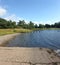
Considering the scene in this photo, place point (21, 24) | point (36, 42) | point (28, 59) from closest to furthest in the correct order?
point (28, 59)
point (36, 42)
point (21, 24)

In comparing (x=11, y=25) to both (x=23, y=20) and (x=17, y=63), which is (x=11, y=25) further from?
(x=17, y=63)

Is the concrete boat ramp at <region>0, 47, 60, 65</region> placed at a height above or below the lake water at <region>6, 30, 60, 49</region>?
above

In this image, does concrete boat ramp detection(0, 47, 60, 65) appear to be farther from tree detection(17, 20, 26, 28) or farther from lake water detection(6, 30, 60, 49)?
tree detection(17, 20, 26, 28)

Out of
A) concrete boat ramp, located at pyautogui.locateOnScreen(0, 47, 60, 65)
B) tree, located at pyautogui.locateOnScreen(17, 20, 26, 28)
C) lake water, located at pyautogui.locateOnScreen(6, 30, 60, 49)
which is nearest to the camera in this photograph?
concrete boat ramp, located at pyautogui.locateOnScreen(0, 47, 60, 65)

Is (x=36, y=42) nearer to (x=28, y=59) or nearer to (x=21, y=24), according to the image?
(x=28, y=59)

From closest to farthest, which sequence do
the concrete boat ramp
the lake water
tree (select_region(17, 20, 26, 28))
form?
the concrete boat ramp < the lake water < tree (select_region(17, 20, 26, 28))

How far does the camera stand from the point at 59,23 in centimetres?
19862

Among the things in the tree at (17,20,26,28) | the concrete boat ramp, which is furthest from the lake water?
→ the tree at (17,20,26,28)

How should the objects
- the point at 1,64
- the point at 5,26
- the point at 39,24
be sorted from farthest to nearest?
the point at 39,24
the point at 5,26
the point at 1,64

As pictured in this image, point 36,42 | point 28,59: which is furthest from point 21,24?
point 28,59

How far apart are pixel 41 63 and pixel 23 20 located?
14168 centimetres

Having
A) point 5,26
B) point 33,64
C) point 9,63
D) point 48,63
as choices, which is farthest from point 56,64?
point 5,26

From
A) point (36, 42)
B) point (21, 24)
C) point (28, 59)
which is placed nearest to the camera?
point (28, 59)

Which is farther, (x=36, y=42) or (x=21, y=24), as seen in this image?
(x=21, y=24)
